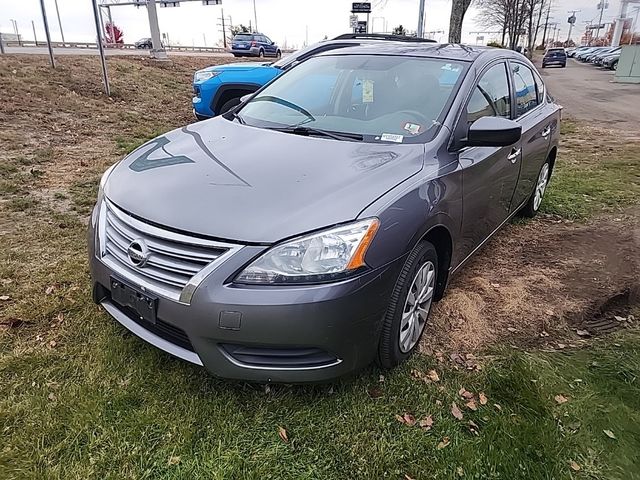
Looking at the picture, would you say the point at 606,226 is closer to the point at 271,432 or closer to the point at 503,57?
the point at 503,57

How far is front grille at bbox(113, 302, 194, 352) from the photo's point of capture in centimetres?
213

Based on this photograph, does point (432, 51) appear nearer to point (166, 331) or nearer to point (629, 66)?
point (166, 331)

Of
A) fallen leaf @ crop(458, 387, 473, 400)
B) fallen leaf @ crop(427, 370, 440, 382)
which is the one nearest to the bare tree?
fallen leaf @ crop(427, 370, 440, 382)

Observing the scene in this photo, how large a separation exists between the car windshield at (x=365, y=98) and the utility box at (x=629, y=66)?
26026 mm

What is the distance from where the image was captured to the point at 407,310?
2.51m

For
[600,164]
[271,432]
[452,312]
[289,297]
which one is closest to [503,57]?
[452,312]

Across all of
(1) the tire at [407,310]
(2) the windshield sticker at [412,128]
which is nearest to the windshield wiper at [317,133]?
(2) the windshield sticker at [412,128]

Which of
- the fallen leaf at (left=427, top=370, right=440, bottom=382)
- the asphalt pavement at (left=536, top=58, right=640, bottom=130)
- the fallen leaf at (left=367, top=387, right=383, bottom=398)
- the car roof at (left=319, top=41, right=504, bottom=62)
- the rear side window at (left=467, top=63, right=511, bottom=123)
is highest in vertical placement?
the car roof at (left=319, top=41, right=504, bottom=62)

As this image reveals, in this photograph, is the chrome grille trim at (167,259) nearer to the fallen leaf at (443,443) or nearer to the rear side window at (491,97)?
the fallen leaf at (443,443)

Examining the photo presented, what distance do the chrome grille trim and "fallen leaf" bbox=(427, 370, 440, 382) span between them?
1281 millimetres

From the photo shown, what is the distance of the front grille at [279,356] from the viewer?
2.06m

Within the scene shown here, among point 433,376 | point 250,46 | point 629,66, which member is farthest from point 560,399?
point 629,66

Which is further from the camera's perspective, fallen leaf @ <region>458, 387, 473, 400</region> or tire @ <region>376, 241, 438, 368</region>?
fallen leaf @ <region>458, 387, 473, 400</region>

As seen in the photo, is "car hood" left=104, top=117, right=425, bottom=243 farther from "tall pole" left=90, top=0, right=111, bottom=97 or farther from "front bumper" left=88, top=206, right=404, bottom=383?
"tall pole" left=90, top=0, right=111, bottom=97
